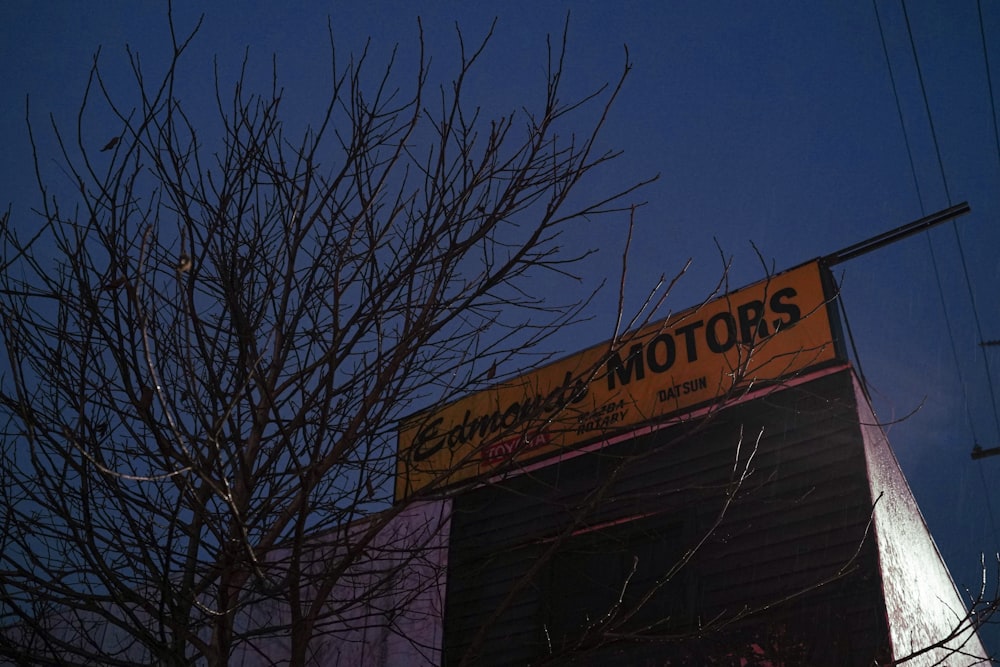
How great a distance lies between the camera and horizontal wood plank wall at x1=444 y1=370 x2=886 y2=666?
19.6 ft

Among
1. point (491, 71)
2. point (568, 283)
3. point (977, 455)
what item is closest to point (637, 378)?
point (977, 455)

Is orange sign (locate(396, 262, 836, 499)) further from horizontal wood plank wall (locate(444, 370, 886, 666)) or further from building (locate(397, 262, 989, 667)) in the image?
horizontal wood plank wall (locate(444, 370, 886, 666))

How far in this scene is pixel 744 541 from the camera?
682cm

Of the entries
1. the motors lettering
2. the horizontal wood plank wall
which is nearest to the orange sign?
the motors lettering

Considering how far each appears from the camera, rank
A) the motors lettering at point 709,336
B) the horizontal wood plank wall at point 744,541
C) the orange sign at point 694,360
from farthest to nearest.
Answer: the motors lettering at point 709,336
the orange sign at point 694,360
the horizontal wood plank wall at point 744,541

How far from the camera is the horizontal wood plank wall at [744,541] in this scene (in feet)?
A: 19.6

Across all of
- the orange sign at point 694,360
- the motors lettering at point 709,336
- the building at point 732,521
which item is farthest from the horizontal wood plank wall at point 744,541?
the motors lettering at point 709,336

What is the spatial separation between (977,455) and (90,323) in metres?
14.9

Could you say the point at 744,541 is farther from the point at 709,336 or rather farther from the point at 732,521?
the point at 709,336

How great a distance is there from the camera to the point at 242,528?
2.76 meters

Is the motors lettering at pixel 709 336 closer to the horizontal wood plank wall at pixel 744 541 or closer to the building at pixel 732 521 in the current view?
the building at pixel 732 521

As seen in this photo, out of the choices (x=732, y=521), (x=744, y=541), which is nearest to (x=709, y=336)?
(x=732, y=521)

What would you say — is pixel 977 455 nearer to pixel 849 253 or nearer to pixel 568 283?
pixel 849 253

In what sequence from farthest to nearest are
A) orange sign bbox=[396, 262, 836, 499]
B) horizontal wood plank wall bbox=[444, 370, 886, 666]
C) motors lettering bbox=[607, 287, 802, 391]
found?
motors lettering bbox=[607, 287, 802, 391]
orange sign bbox=[396, 262, 836, 499]
horizontal wood plank wall bbox=[444, 370, 886, 666]
